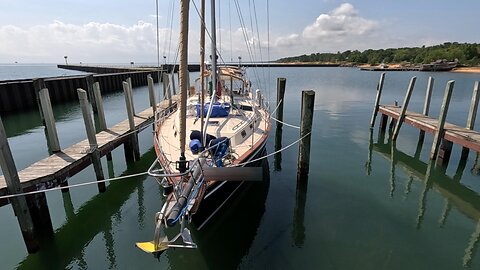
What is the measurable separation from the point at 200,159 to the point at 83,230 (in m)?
4.97

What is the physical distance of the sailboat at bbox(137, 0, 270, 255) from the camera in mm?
5297

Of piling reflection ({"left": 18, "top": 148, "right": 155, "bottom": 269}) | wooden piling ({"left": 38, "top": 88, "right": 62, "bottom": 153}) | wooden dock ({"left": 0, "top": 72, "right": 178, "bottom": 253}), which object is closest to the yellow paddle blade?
wooden dock ({"left": 0, "top": 72, "right": 178, "bottom": 253})

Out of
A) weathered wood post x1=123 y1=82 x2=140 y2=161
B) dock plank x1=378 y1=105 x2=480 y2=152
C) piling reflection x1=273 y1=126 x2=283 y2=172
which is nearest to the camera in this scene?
dock plank x1=378 y1=105 x2=480 y2=152

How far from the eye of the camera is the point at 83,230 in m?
8.51

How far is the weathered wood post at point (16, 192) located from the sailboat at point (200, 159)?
319 cm

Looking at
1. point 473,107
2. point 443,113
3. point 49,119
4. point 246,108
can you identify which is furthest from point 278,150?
point 49,119

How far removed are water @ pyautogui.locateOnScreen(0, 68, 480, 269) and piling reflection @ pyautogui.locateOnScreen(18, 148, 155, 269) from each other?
3 centimetres

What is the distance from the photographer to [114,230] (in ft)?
27.9

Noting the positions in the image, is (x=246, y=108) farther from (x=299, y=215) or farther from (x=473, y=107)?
(x=473, y=107)

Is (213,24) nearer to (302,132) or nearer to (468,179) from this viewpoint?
(302,132)

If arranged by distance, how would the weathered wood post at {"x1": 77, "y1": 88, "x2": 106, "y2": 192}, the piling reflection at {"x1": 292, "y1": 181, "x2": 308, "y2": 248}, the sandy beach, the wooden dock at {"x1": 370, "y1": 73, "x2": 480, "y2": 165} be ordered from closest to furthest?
the piling reflection at {"x1": 292, "y1": 181, "x2": 308, "y2": 248}
the weathered wood post at {"x1": 77, "y1": 88, "x2": 106, "y2": 192}
the wooden dock at {"x1": 370, "y1": 73, "x2": 480, "y2": 165}
the sandy beach

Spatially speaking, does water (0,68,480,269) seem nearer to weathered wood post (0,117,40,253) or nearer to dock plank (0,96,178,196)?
weathered wood post (0,117,40,253)

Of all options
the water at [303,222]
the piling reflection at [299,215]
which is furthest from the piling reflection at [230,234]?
the piling reflection at [299,215]

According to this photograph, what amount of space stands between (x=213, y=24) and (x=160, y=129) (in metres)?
4.78
